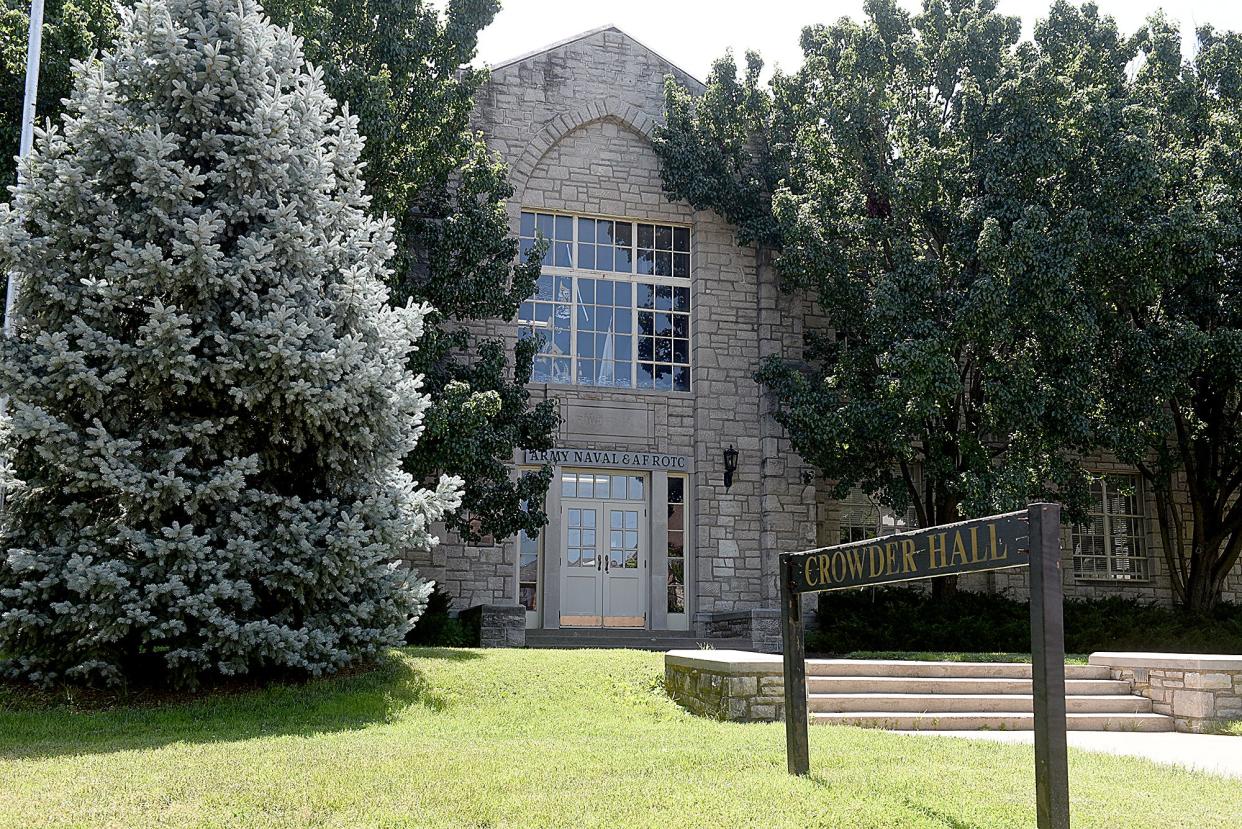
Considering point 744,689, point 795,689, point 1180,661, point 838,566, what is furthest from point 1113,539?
point 838,566

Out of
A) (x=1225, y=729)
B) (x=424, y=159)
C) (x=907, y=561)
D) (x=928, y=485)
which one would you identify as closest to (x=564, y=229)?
(x=424, y=159)

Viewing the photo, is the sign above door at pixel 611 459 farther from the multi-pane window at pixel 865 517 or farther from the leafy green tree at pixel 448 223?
the multi-pane window at pixel 865 517

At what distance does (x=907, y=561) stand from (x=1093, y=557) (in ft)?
50.4

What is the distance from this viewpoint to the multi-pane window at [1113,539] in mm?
18781

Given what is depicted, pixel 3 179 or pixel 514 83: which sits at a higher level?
pixel 514 83

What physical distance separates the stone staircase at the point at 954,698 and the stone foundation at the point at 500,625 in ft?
17.9

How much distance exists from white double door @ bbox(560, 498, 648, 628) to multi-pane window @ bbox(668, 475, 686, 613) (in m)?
0.38

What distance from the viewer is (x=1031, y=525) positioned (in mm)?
4262

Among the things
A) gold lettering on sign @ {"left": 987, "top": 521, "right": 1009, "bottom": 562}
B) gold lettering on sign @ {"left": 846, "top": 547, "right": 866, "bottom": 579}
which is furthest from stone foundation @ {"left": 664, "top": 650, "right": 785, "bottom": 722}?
gold lettering on sign @ {"left": 987, "top": 521, "right": 1009, "bottom": 562}

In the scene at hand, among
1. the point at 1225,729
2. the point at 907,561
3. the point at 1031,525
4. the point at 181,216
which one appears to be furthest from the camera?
the point at 1225,729

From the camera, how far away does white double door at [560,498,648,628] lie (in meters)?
16.4

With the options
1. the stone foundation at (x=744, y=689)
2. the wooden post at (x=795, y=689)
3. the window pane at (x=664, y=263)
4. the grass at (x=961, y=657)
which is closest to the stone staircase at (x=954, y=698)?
the stone foundation at (x=744, y=689)

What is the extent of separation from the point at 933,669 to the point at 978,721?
3.52 feet

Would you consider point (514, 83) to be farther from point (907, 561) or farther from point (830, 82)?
point (907, 561)
